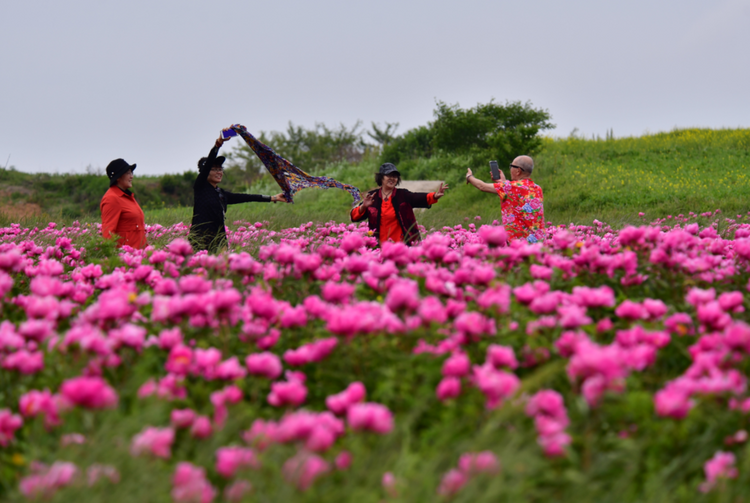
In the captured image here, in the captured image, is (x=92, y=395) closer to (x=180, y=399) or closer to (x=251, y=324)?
(x=180, y=399)

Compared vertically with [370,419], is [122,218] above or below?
above

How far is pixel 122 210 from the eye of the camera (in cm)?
584

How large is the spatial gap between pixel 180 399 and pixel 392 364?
75 centimetres

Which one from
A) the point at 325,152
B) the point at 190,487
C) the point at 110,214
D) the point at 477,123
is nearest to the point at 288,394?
the point at 190,487

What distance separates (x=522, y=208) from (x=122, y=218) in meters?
4.50

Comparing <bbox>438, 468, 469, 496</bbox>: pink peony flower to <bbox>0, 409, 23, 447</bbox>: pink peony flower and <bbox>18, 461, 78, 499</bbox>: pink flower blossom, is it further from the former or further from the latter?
<bbox>0, 409, 23, 447</bbox>: pink peony flower

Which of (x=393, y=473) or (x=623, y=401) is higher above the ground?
(x=623, y=401)

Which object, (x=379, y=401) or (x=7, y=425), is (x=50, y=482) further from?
(x=379, y=401)

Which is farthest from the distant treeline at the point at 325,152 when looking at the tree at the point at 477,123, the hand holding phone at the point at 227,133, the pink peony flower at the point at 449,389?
the pink peony flower at the point at 449,389

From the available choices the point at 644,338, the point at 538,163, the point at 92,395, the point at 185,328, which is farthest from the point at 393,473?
the point at 538,163

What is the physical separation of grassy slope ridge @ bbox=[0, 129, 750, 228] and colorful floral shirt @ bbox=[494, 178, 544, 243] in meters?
4.00

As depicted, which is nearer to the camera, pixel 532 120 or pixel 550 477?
pixel 550 477

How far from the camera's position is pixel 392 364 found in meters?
1.99

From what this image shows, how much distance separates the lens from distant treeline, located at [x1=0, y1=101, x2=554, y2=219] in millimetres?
21266
